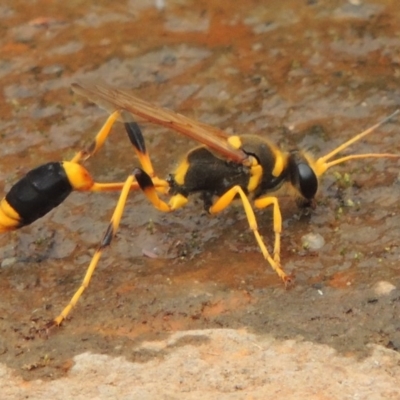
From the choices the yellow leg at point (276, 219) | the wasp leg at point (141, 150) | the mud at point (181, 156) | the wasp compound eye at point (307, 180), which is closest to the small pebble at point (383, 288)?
the mud at point (181, 156)

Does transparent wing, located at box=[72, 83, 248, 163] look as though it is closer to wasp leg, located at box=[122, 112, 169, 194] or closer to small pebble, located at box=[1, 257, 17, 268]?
wasp leg, located at box=[122, 112, 169, 194]

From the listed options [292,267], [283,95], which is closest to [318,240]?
[292,267]

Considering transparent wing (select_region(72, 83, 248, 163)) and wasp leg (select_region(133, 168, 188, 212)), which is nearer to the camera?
transparent wing (select_region(72, 83, 248, 163))

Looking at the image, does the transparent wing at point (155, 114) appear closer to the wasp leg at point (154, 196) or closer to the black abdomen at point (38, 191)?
the wasp leg at point (154, 196)

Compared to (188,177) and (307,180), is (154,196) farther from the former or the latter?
(307,180)

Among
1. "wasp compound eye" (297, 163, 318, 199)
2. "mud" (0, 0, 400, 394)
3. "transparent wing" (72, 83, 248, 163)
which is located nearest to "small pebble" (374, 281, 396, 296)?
"mud" (0, 0, 400, 394)

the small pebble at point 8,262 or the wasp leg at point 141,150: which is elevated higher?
the wasp leg at point 141,150

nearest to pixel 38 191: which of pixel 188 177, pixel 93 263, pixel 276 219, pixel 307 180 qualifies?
pixel 93 263

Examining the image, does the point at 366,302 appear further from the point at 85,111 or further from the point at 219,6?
the point at 219,6
